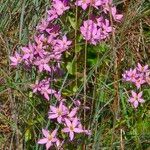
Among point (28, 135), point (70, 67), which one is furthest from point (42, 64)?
point (28, 135)

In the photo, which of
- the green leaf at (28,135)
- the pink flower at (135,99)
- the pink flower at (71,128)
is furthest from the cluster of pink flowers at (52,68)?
the pink flower at (135,99)

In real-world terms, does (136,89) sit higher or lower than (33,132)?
higher

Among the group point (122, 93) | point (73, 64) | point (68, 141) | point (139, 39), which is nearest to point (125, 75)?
point (122, 93)

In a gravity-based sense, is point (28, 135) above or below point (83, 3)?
below

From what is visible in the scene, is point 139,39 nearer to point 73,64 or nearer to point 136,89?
point 136,89

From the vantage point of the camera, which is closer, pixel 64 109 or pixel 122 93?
pixel 64 109

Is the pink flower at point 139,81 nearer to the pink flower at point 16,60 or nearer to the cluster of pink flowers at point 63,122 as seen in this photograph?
the cluster of pink flowers at point 63,122

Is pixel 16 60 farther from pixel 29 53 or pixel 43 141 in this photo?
pixel 43 141

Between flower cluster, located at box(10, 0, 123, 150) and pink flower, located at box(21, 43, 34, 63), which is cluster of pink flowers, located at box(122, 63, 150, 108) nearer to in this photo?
flower cluster, located at box(10, 0, 123, 150)

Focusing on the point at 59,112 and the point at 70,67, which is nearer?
the point at 59,112

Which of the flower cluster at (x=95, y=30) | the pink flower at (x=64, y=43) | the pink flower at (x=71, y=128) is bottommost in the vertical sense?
the pink flower at (x=71, y=128)

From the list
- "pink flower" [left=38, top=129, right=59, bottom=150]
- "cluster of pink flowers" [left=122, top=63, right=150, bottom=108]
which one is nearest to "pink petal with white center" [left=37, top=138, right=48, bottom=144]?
"pink flower" [left=38, top=129, right=59, bottom=150]
